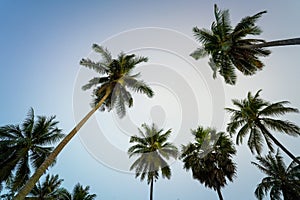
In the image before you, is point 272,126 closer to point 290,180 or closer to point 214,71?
point 290,180

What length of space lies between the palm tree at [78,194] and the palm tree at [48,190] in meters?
0.83

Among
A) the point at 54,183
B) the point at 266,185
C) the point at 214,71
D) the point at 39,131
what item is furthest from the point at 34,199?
the point at 266,185

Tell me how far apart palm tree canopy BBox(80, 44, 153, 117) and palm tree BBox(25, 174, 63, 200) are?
15696 millimetres

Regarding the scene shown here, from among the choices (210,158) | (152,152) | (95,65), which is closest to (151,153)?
(152,152)

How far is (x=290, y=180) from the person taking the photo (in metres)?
25.0

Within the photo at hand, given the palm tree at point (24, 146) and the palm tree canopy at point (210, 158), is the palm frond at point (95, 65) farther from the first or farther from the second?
the palm tree canopy at point (210, 158)

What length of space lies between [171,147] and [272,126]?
11536 millimetres

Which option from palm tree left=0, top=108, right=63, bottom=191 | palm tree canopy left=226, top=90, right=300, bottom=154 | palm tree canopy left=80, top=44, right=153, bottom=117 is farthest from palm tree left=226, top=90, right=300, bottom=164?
palm tree left=0, top=108, right=63, bottom=191

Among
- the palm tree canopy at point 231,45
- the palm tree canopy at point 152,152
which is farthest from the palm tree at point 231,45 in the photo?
the palm tree canopy at point 152,152

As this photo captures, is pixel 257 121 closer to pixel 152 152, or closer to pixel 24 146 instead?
pixel 152 152

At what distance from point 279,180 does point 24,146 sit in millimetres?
27805

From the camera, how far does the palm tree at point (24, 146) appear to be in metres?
19.9

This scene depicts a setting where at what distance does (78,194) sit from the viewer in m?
29.8

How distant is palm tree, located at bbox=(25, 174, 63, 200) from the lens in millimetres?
27859
